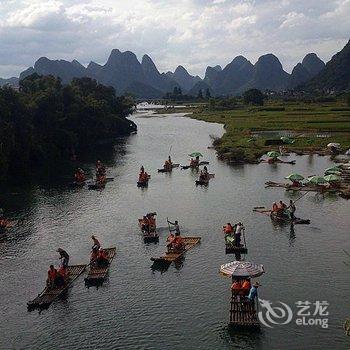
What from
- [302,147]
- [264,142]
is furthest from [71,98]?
[302,147]

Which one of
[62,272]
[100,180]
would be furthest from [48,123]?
[62,272]

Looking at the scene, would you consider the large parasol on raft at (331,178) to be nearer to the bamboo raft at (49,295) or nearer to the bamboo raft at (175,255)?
the bamboo raft at (175,255)

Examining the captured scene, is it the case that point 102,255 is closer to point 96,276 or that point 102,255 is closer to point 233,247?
point 96,276

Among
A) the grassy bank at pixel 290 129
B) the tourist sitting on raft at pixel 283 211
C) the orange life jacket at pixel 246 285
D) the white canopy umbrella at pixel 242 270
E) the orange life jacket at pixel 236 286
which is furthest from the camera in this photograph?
the grassy bank at pixel 290 129

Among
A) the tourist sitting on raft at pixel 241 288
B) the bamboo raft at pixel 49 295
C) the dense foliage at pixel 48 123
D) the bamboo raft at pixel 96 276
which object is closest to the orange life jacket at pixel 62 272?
the bamboo raft at pixel 49 295

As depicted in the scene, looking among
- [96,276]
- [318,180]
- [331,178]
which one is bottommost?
[96,276]
